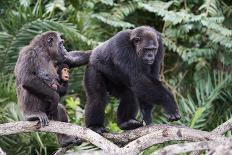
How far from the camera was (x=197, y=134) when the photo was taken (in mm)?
6645

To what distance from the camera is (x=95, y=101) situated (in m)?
8.35

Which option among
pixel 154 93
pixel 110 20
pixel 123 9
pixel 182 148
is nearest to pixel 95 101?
pixel 154 93

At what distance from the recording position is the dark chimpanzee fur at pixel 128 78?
7895 mm

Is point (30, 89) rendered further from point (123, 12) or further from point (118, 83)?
point (123, 12)

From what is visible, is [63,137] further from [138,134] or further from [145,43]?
[145,43]

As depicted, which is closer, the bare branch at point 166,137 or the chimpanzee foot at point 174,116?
the bare branch at point 166,137

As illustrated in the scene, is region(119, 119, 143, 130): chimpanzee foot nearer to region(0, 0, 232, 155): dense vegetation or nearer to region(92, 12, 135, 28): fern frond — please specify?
region(0, 0, 232, 155): dense vegetation

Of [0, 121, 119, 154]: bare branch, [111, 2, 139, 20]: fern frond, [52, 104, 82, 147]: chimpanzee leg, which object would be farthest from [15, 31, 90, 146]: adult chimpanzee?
[111, 2, 139, 20]: fern frond

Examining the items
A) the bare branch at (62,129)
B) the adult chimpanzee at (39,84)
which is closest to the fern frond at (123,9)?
the adult chimpanzee at (39,84)

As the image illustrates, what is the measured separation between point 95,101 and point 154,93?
96cm

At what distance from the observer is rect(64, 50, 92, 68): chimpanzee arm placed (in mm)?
8570

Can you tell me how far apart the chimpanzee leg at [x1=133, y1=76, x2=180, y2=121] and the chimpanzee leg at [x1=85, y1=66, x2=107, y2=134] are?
68 cm

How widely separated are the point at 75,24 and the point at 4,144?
11.1 ft

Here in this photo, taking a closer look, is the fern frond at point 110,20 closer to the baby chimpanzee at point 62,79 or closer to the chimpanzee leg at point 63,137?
the baby chimpanzee at point 62,79
